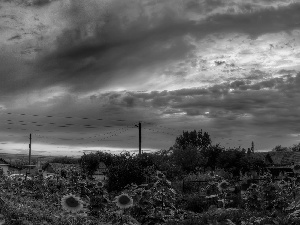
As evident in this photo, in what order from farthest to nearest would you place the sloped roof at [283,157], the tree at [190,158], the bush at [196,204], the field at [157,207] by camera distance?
1. the sloped roof at [283,157]
2. the tree at [190,158]
3. the bush at [196,204]
4. the field at [157,207]

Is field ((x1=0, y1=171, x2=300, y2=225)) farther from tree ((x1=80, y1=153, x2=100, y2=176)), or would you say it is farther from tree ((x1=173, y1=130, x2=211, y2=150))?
tree ((x1=173, y1=130, x2=211, y2=150))

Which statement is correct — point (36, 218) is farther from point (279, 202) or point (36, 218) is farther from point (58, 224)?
point (279, 202)

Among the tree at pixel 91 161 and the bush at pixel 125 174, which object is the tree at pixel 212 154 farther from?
the bush at pixel 125 174

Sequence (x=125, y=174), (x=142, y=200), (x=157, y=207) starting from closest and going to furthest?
(x=142, y=200) → (x=157, y=207) → (x=125, y=174)

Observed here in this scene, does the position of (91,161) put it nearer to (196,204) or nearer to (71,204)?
(196,204)

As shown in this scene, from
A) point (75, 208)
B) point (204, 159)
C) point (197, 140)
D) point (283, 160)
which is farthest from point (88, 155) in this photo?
point (197, 140)

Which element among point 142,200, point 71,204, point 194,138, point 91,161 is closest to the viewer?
point 71,204

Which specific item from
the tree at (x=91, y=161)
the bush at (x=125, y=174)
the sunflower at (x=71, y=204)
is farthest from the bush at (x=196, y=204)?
the tree at (x=91, y=161)

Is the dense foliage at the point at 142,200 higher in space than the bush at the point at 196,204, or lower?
higher

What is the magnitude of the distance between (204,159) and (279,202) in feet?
156

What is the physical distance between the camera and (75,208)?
6379 mm

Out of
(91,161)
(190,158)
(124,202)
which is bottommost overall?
(190,158)

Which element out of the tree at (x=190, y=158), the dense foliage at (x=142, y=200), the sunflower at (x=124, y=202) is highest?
the sunflower at (x=124, y=202)

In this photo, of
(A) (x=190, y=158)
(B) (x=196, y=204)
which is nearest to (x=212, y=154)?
(A) (x=190, y=158)
